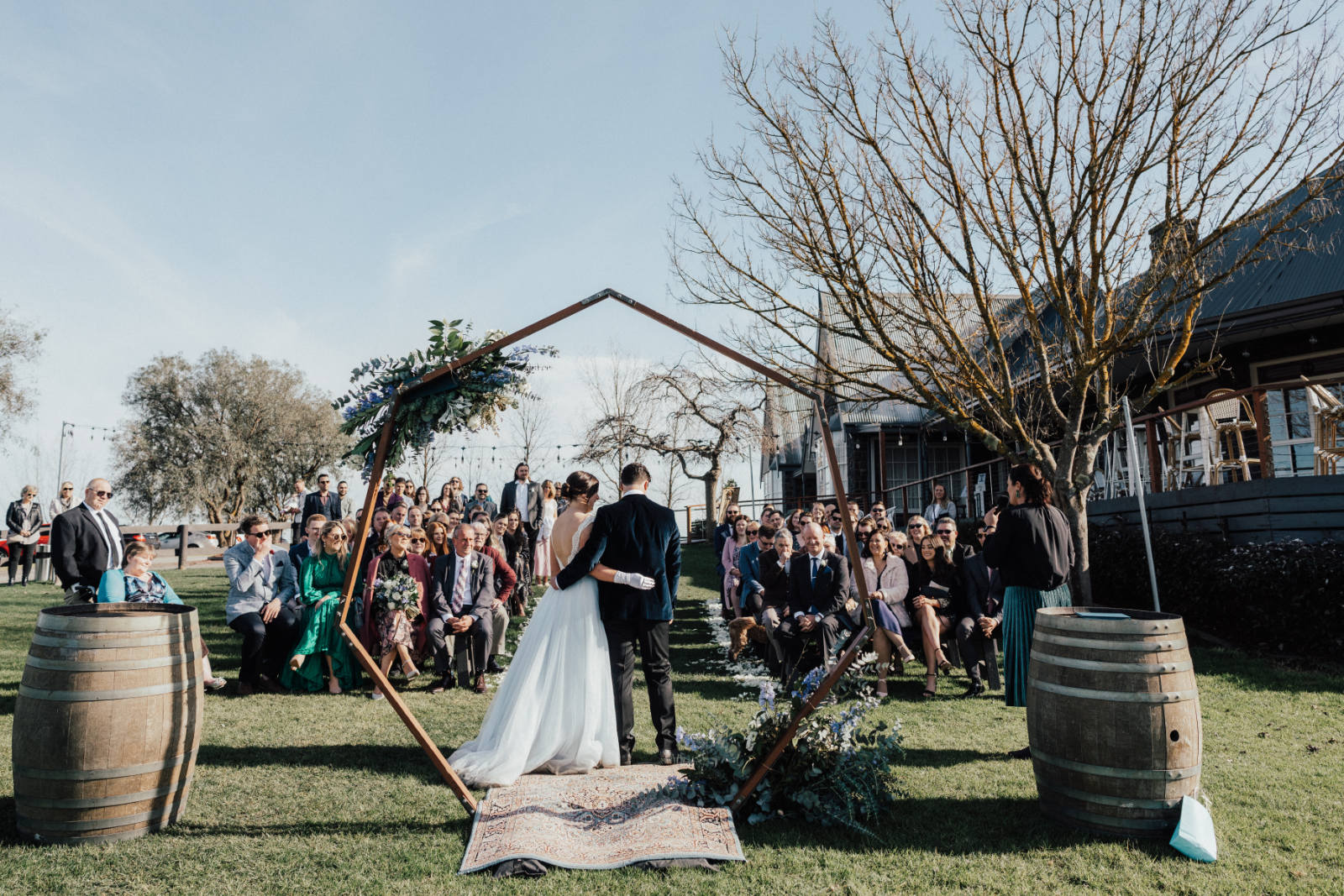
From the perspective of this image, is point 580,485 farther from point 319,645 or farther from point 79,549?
point 79,549

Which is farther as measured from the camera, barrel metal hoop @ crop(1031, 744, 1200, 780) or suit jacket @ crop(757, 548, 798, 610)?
suit jacket @ crop(757, 548, 798, 610)

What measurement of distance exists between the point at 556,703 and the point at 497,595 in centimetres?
355

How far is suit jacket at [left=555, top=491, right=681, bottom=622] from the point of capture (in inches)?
220

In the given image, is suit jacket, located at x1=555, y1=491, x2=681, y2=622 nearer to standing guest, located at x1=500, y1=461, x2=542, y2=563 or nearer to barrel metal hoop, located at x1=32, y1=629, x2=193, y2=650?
barrel metal hoop, located at x1=32, y1=629, x2=193, y2=650

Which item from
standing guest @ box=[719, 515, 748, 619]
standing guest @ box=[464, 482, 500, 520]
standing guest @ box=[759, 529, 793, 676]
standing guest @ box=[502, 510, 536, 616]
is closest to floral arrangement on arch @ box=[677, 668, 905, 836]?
standing guest @ box=[759, 529, 793, 676]

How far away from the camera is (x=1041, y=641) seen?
445cm

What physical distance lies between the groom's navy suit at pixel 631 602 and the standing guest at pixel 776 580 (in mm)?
2981

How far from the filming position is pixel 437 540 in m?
9.03

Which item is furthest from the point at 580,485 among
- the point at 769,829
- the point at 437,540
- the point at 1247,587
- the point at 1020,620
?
the point at 1247,587

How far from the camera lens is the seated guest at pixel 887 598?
25.9ft

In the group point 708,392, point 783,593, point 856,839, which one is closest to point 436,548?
point 783,593

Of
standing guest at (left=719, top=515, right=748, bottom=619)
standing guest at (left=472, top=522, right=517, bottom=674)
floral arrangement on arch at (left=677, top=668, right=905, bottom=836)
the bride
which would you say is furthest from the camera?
standing guest at (left=719, top=515, right=748, bottom=619)

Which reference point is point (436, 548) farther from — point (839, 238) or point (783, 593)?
point (839, 238)

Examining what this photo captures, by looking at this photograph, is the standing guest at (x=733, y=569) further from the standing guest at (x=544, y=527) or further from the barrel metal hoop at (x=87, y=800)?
the barrel metal hoop at (x=87, y=800)
